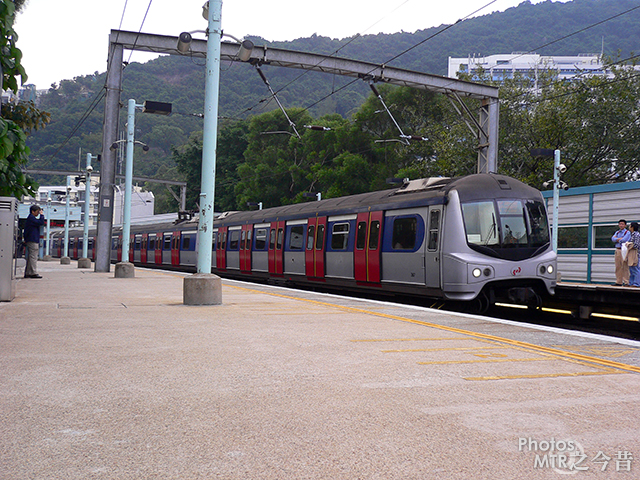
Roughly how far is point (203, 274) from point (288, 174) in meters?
52.4

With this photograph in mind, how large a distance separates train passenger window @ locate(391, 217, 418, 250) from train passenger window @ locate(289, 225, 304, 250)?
212 inches

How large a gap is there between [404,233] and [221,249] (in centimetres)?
1359

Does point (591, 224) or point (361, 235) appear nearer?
point (361, 235)

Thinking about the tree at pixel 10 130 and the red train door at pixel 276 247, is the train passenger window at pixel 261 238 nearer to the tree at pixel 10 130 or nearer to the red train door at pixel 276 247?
the red train door at pixel 276 247

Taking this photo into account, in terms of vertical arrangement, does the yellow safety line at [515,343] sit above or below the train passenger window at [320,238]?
below

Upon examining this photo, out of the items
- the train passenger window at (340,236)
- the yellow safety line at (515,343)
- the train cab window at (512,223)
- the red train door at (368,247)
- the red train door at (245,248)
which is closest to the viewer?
the yellow safety line at (515,343)

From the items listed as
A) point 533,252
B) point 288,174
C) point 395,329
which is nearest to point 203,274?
point 395,329

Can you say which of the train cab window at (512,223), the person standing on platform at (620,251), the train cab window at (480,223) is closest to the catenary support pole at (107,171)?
the train cab window at (480,223)

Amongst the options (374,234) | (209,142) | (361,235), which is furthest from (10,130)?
(361,235)

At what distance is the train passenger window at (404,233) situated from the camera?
1398cm

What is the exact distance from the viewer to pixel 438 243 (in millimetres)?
13008

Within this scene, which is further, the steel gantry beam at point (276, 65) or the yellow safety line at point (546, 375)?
the steel gantry beam at point (276, 65)

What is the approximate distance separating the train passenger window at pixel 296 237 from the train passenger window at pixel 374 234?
167 inches

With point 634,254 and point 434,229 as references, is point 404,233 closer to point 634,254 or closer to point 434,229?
point 434,229
